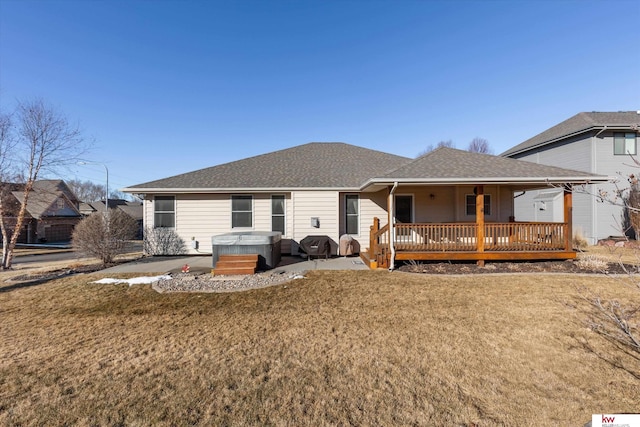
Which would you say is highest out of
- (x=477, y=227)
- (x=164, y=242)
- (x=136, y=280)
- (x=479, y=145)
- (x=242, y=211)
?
(x=479, y=145)

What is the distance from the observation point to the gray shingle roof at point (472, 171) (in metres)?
7.92

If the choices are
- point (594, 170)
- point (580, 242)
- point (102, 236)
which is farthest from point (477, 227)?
point (102, 236)

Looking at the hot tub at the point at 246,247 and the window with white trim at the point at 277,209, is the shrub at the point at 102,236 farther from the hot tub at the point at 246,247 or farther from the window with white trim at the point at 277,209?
the window with white trim at the point at 277,209

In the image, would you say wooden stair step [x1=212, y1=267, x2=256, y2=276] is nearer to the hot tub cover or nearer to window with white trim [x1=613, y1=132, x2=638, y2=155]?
the hot tub cover

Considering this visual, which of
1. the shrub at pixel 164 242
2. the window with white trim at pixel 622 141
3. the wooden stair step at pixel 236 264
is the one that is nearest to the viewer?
the wooden stair step at pixel 236 264

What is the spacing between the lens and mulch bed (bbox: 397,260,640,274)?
25.5 ft

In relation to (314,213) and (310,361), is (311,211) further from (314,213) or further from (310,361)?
(310,361)

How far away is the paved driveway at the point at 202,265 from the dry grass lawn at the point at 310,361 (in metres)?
2.74

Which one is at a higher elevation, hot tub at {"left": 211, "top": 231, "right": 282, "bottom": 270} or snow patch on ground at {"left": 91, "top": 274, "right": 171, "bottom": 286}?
hot tub at {"left": 211, "top": 231, "right": 282, "bottom": 270}

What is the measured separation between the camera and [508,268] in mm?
8102

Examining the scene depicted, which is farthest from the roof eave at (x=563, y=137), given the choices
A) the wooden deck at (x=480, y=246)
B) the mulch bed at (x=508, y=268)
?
the mulch bed at (x=508, y=268)

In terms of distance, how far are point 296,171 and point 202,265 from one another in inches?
224

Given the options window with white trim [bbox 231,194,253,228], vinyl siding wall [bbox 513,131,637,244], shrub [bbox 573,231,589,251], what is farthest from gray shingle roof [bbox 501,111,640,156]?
window with white trim [bbox 231,194,253,228]

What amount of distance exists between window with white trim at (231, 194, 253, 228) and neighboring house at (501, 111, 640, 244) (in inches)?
638
